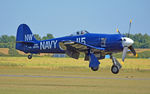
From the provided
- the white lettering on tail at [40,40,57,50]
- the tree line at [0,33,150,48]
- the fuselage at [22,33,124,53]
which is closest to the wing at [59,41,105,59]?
the fuselage at [22,33,124,53]

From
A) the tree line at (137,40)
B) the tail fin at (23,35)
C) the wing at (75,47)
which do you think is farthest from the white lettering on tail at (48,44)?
the tree line at (137,40)

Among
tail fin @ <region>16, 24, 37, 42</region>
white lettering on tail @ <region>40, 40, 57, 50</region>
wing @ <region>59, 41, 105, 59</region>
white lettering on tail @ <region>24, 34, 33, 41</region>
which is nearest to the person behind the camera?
wing @ <region>59, 41, 105, 59</region>

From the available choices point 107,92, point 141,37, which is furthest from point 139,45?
point 107,92

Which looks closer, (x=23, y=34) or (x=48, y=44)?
(x=48, y=44)

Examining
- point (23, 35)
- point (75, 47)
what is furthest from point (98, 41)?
point (23, 35)

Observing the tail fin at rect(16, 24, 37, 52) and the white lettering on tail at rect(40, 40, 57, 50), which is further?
the tail fin at rect(16, 24, 37, 52)

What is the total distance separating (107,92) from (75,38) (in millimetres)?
14374

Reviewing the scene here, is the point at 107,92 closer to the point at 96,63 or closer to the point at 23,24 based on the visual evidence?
the point at 96,63

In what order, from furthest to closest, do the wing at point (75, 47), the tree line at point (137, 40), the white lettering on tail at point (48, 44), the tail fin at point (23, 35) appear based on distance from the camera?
the tree line at point (137, 40)
the tail fin at point (23, 35)
the white lettering on tail at point (48, 44)
the wing at point (75, 47)

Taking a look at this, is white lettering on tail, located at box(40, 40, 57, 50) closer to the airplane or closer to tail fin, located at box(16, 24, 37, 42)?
the airplane

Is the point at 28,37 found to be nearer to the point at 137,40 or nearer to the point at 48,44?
the point at 48,44

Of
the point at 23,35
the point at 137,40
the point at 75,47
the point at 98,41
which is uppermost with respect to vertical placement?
the point at 137,40

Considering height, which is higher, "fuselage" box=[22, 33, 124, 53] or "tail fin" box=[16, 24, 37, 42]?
"tail fin" box=[16, 24, 37, 42]

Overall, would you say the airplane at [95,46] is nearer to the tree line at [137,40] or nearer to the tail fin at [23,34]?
the tail fin at [23,34]
